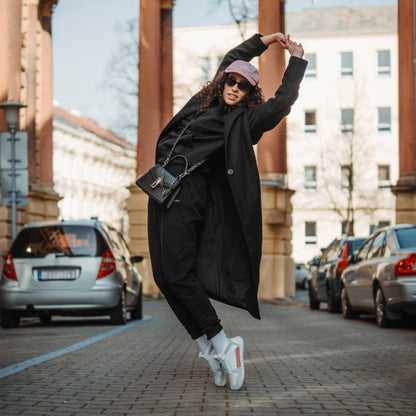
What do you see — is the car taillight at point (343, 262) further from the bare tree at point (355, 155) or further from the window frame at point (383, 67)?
the window frame at point (383, 67)

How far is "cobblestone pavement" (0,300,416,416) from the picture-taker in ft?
18.2

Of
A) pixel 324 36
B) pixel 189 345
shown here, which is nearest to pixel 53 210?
pixel 189 345

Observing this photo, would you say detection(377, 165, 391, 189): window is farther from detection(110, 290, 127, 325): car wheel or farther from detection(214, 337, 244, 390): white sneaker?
detection(214, 337, 244, 390): white sneaker

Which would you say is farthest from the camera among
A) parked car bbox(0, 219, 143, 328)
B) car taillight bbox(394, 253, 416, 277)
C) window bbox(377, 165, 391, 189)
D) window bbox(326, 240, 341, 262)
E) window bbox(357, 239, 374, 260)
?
window bbox(377, 165, 391, 189)

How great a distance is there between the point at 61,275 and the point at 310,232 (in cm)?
5865

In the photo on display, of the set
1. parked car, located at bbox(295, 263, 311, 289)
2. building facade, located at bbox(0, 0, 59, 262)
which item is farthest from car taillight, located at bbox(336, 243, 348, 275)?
parked car, located at bbox(295, 263, 311, 289)

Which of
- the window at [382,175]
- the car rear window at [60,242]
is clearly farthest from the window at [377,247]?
the window at [382,175]

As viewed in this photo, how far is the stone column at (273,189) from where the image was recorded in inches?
1273

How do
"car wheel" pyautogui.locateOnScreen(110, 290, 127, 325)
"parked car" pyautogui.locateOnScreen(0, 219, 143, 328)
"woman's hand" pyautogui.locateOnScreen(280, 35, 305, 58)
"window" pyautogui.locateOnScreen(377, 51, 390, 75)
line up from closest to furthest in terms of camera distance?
"woman's hand" pyautogui.locateOnScreen(280, 35, 305, 58)
"parked car" pyautogui.locateOnScreen(0, 219, 143, 328)
"car wheel" pyautogui.locateOnScreen(110, 290, 127, 325)
"window" pyautogui.locateOnScreen(377, 51, 390, 75)

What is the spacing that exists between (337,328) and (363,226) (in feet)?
182

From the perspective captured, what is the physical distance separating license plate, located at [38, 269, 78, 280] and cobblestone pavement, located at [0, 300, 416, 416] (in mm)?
2605

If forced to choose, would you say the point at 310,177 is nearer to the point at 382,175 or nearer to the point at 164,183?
the point at 382,175

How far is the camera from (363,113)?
221 feet

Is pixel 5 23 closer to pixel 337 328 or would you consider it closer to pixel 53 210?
pixel 53 210
